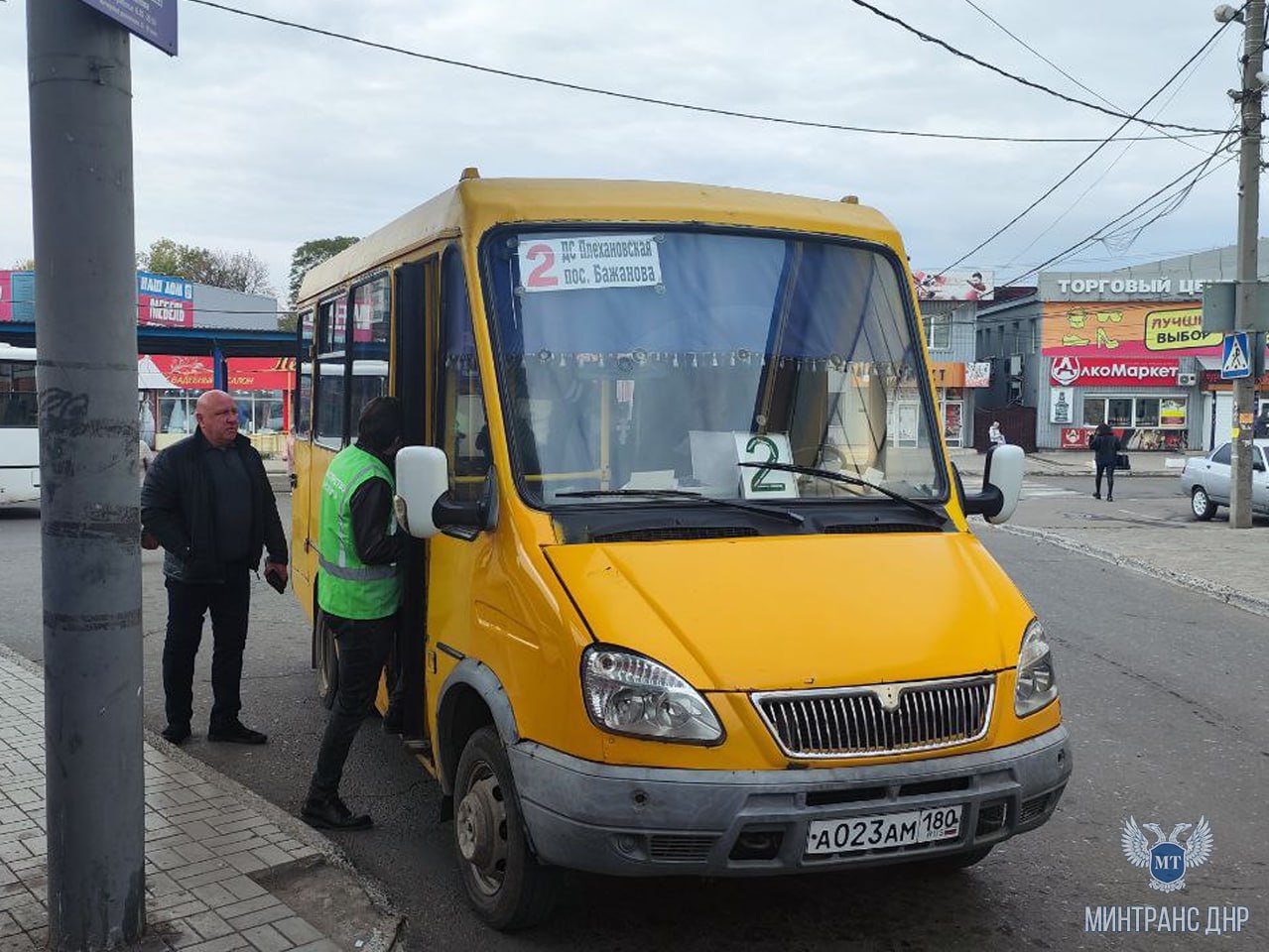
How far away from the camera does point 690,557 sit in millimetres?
3867

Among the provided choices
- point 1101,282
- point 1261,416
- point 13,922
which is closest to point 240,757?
point 13,922

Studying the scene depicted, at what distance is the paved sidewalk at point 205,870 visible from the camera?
3785 millimetres

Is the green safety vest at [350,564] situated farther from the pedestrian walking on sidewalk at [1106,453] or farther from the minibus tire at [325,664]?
the pedestrian walking on sidewalk at [1106,453]

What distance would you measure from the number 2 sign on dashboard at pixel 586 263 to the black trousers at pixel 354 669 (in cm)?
155

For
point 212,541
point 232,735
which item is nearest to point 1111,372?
point 232,735

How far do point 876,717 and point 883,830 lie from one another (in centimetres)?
32

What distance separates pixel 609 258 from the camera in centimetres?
445

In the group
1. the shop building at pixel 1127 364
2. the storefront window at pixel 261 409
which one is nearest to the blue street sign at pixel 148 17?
the shop building at pixel 1127 364

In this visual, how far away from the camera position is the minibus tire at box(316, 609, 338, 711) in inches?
263

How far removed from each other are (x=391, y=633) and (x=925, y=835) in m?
2.38

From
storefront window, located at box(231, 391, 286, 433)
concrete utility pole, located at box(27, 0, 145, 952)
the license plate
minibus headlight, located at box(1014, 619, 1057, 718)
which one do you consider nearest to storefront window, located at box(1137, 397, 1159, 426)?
storefront window, located at box(231, 391, 286, 433)

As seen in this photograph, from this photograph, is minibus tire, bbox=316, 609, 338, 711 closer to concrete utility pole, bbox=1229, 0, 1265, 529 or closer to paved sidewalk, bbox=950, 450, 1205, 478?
concrete utility pole, bbox=1229, 0, 1265, 529

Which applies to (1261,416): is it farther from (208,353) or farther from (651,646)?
(651,646)

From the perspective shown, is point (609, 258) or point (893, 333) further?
point (893, 333)
